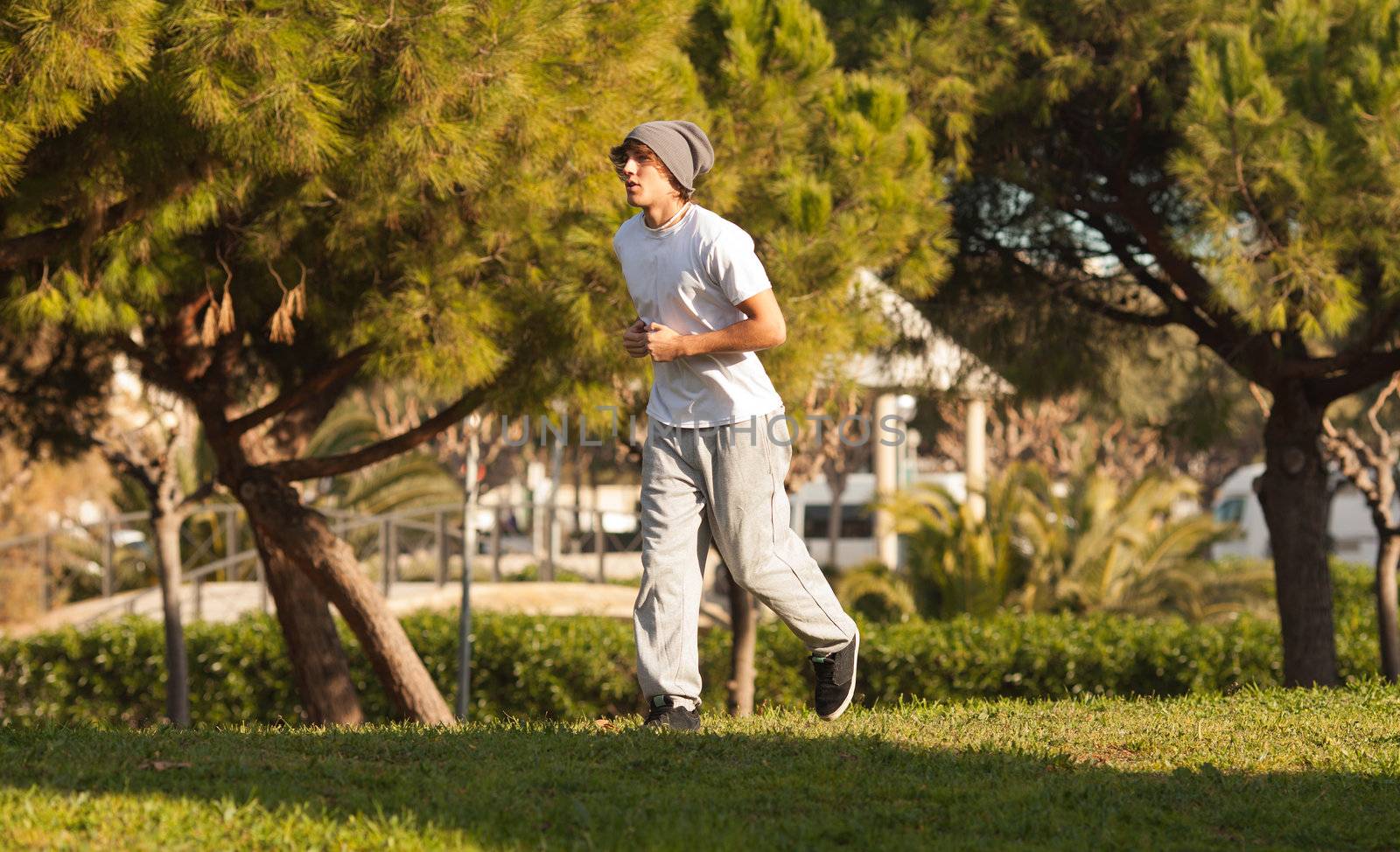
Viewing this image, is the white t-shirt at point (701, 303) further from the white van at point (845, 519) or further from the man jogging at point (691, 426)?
the white van at point (845, 519)

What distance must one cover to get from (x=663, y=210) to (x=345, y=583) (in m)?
4.60

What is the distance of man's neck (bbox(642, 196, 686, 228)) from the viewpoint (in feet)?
13.8

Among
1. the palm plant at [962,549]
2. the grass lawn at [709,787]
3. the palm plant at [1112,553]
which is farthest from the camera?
the palm plant at [1112,553]

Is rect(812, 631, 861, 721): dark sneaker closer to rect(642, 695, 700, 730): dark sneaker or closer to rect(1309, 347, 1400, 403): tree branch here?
rect(642, 695, 700, 730): dark sneaker

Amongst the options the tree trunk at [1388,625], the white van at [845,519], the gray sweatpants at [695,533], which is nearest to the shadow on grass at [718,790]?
the gray sweatpants at [695,533]

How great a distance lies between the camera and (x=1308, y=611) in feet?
30.6

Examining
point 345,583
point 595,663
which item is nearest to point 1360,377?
point 595,663

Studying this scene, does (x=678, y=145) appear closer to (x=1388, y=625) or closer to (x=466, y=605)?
(x=466, y=605)

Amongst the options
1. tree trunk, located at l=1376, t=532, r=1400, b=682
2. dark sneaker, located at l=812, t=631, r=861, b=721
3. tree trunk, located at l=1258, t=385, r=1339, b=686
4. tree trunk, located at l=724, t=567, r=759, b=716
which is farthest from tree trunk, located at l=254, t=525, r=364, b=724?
tree trunk, located at l=1376, t=532, r=1400, b=682

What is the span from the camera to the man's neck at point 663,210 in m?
4.22

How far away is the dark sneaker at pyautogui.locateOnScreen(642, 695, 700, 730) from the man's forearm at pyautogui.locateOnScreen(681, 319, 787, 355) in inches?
39.2

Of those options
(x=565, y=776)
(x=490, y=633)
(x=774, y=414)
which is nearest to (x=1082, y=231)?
(x=490, y=633)

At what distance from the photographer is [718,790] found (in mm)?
3486

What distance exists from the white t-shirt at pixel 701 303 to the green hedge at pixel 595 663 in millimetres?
6147
